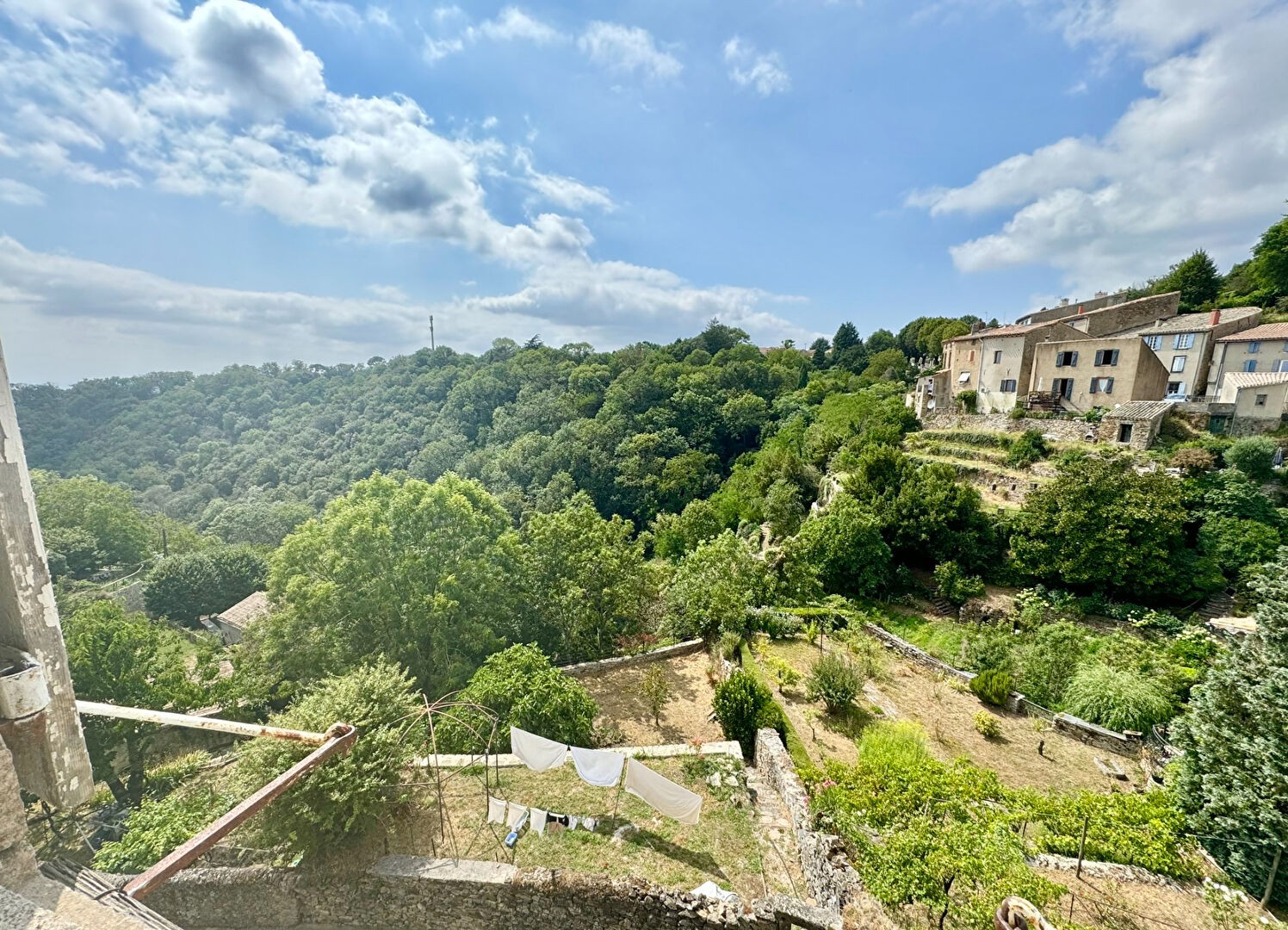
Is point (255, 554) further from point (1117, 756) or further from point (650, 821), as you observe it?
point (1117, 756)

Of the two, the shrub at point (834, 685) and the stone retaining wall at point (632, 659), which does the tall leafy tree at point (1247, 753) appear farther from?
the stone retaining wall at point (632, 659)

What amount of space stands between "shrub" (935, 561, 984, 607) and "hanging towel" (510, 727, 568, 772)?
16.8 meters

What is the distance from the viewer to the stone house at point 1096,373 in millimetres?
23812

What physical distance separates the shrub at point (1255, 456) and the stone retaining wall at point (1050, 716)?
43.5ft

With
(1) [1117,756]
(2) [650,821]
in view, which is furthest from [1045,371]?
(2) [650,821]

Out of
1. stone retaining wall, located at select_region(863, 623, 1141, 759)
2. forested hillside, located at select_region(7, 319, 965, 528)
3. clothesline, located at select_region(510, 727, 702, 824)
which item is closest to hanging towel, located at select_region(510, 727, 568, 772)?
clothesline, located at select_region(510, 727, 702, 824)

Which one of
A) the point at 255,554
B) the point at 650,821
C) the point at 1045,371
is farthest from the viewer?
the point at 255,554

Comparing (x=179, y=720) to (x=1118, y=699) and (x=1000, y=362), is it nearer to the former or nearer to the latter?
(x=1118, y=699)

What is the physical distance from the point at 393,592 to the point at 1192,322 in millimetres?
40249

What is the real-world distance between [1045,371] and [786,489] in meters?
15.0

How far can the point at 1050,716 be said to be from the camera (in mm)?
13344

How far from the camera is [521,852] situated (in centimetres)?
839

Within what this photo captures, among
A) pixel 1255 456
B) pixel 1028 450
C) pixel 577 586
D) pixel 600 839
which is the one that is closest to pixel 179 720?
pixel 600 839

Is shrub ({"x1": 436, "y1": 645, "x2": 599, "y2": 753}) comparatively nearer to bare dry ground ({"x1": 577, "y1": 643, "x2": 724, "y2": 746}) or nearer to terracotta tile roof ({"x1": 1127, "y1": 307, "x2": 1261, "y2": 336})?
bare dry ground ({"x1": 577, "y1": 643, "x2": 724, "y2": 746})
